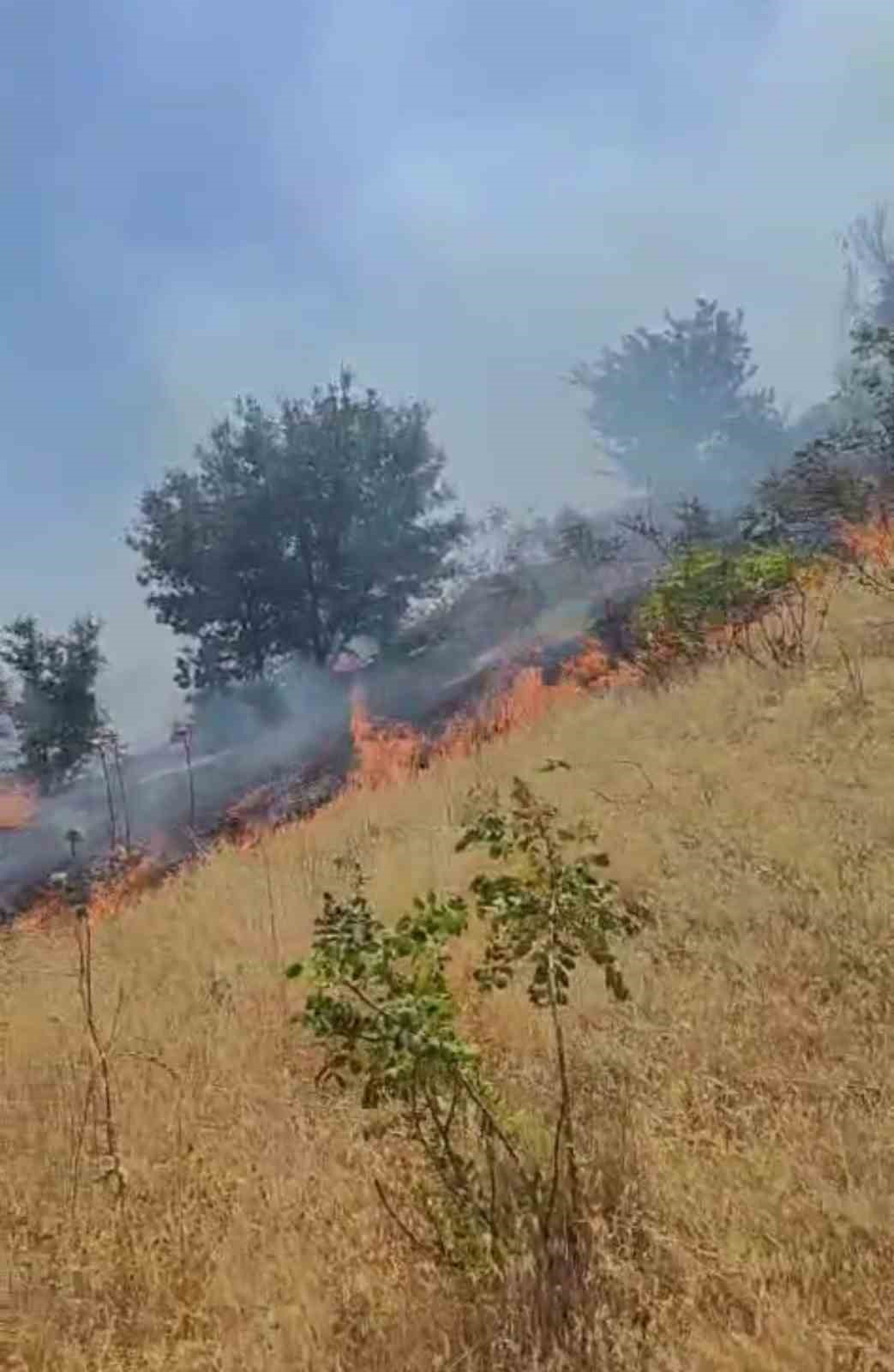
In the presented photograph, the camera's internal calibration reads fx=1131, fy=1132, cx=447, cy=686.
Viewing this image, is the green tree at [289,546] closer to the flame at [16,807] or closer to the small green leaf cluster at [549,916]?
the flame at [16,807]

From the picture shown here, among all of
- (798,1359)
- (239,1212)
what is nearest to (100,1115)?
(239,1212)

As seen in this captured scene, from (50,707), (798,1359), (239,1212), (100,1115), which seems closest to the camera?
(798,1359)

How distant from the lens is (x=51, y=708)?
22422mm

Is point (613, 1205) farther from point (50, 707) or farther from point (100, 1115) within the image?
point (50, 707)

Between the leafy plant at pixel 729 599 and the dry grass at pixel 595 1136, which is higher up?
the leafy plant at pixel 729 599

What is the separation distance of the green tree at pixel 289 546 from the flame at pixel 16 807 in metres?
4.17

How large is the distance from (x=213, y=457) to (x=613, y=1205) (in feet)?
82.0

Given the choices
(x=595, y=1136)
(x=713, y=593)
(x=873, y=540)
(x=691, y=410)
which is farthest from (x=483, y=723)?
(x=691, y=410)

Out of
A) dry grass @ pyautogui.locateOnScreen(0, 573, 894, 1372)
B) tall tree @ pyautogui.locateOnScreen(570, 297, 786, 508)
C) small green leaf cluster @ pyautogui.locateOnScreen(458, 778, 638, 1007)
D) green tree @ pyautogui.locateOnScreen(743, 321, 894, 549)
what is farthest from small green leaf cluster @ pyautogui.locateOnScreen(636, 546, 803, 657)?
tall tree @ pyautogui.locateOnScreen(570, 297, 786, 508)

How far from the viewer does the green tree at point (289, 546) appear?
79.2 feet

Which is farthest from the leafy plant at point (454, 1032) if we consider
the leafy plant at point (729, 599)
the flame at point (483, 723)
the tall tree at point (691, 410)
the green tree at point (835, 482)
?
the tall tree at point (691, 410)

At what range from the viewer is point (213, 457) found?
1024 inches

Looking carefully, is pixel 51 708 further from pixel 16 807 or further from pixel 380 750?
pixel 380 750

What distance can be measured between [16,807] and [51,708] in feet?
7.05
